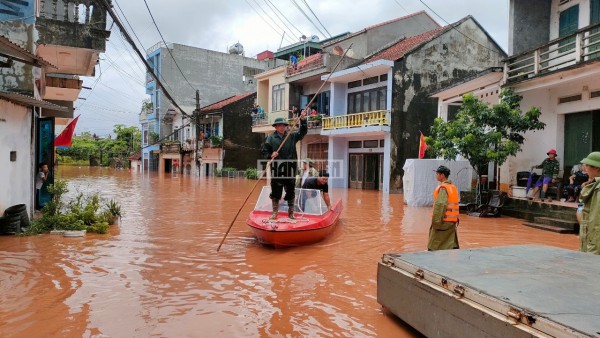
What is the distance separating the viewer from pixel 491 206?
13.5m

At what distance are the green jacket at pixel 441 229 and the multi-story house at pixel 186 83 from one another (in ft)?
118

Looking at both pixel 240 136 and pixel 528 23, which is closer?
pixel 528 23

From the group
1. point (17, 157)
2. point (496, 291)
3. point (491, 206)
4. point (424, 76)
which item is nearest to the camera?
point (496, 291)

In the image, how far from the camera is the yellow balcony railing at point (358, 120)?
73.9 ft

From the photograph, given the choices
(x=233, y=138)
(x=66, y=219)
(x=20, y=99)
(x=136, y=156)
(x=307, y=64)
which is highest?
(x=307, y=64)

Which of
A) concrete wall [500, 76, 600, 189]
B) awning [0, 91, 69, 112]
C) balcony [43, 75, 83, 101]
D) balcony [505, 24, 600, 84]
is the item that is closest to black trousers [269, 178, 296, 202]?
A: awning [0, 91, 69, 112]

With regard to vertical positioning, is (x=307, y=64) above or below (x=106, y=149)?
above

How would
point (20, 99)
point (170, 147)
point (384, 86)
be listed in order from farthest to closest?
point (170, 147), point (384, 86), point (20, 99)

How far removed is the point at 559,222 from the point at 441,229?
687 cm

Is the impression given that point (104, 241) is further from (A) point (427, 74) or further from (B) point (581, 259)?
(A) point (427, 74)

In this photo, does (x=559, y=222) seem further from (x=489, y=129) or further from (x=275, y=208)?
(x=275, y=208)

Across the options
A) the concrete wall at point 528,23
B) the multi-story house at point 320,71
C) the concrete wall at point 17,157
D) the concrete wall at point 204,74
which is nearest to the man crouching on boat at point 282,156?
the concrete wall at point 17,157

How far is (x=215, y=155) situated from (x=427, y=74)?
20.8 m

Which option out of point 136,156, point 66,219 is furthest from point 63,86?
point 136,156
